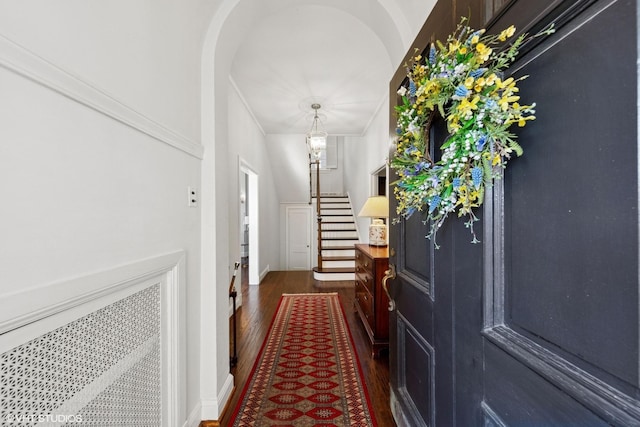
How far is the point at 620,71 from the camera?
465mm

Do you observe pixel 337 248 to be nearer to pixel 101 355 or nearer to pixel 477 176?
pixel 101 355

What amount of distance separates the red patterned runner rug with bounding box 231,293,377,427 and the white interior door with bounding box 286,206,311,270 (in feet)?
11.6

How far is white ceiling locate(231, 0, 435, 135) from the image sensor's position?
6.67ft

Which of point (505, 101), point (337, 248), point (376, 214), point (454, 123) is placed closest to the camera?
point (505, 101)

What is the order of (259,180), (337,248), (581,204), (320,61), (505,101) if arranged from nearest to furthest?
(581,204)
(505,101)
(320,61)
(259,180)
(337,248)

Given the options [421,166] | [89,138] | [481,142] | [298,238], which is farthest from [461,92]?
[298,238]

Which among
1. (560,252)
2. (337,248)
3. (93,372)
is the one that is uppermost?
(560,252)

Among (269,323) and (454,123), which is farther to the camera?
(269,323)

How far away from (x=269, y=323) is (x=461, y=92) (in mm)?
3256

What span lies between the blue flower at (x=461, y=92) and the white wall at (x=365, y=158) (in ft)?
8.25

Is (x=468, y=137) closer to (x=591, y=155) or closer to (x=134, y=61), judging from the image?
(x=591, y=155)

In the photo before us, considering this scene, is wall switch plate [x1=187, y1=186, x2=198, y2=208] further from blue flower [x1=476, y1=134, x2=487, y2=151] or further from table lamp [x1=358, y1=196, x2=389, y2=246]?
table lamp [x1=358, y1=196, x2=389, y2=246]

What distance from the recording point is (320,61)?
3.14m

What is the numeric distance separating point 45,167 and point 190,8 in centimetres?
130
